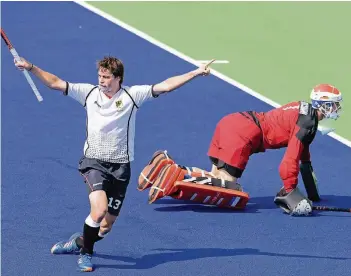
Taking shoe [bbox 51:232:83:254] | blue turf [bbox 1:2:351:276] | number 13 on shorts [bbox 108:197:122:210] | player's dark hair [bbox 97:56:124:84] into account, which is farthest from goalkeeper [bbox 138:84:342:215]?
player's dark hair [bbox 97:56:124:84]

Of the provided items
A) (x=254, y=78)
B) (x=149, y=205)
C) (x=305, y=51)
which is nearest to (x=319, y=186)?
(x=149, y=205)

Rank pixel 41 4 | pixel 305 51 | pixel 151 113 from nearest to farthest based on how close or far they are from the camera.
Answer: pixel 151 113 < pixel 305 51 < pixel 41 4

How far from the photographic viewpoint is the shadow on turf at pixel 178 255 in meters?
11.7

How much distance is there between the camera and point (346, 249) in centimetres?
1224

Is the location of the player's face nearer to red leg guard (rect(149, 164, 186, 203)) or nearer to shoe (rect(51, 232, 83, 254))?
shoe (rect(51, 232, 83, 254))

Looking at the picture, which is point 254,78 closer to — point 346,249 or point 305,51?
point 305,51

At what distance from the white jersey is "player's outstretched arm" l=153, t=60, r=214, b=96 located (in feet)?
0.38

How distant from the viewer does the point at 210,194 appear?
13227mm

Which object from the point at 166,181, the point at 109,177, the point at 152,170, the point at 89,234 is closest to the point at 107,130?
the point at 109,177

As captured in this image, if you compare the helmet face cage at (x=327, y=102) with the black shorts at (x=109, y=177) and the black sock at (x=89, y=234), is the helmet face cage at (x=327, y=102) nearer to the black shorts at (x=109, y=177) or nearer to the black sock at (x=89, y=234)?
the black shorts at (x=109, y=177)

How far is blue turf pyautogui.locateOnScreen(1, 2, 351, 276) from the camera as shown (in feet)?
38.8

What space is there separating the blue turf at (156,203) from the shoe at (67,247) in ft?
0.30

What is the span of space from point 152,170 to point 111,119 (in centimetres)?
211

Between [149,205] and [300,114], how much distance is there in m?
2.16
